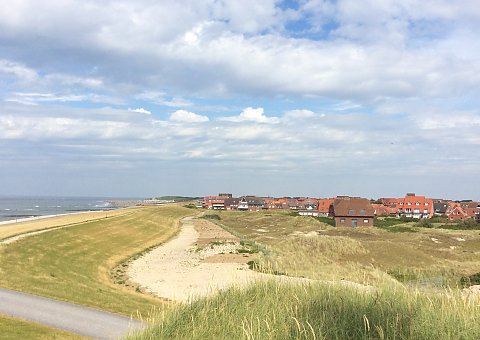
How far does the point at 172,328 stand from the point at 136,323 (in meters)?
6.95

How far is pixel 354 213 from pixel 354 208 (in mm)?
1336

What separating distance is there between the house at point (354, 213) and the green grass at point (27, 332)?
91.2 meters

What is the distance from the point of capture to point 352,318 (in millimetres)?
8977

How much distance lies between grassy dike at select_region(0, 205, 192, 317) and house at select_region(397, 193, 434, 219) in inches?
4088

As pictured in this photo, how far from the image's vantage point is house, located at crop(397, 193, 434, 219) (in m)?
145

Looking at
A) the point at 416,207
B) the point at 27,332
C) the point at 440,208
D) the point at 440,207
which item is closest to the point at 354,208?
the point at 416,207

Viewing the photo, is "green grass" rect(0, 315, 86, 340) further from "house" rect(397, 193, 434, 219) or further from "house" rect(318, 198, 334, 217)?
"house" rect(318, 198, 334, 217)

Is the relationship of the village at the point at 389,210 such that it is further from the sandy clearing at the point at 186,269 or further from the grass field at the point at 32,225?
the grass field at the point at 32,225

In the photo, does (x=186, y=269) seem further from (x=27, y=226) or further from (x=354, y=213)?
(x=354, y=213)

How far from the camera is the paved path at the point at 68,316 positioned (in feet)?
50.4

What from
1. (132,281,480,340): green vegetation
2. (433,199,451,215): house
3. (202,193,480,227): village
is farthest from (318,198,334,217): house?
(132,281,480,340): green vegetation

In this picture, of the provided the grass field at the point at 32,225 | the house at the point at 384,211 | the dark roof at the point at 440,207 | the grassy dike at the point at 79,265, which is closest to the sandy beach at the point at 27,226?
the grass field at the point at 32,225

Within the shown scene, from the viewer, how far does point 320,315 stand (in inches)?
361

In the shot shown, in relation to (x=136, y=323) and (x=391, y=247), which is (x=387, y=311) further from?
(x=391, y=247)
